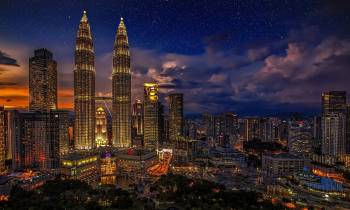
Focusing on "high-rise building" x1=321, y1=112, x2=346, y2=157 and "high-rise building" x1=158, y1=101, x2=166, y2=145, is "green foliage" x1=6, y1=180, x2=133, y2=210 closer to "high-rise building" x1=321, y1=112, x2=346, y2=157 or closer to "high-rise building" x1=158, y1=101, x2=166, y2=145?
"high-rise building" x1=158, y1=101, x2=166, y2=145

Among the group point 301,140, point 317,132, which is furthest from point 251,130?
point 301,140

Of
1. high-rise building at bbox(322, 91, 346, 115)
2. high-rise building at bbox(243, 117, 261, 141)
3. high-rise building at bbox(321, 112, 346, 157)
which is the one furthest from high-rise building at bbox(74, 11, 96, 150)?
high-rise building at bbox(322, 91, 346, 115)

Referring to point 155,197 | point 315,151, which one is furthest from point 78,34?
point 315,151

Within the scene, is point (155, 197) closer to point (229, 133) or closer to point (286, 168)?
point (286, 168)

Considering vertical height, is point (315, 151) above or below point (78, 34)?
below

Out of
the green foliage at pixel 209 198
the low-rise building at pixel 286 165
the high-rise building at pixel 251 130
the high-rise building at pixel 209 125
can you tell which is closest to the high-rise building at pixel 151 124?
the high-rise building at pixel 209 125

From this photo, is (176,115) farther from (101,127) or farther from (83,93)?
(83,93)

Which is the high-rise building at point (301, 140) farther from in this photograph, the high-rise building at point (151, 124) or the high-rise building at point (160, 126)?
the high-rise building at point (160, 126)
